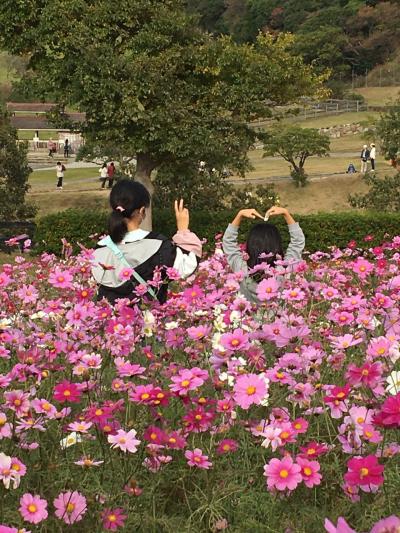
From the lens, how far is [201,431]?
77.6 inches

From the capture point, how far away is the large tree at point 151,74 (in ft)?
47.6

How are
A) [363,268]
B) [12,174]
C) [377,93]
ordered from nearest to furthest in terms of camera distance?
[363,268]
[12,174]
[377,93]

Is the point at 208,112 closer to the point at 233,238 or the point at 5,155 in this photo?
the point at 5,155

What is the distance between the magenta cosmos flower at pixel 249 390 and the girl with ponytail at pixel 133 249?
52.8 inches

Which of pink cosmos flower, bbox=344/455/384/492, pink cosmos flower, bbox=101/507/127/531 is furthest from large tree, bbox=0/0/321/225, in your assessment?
pink cosmos flower, bbox=344/455/384/492

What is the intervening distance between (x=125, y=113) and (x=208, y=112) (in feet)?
5.85

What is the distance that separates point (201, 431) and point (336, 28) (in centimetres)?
7169

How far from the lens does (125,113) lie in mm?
14477

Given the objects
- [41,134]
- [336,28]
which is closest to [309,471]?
[41,134]

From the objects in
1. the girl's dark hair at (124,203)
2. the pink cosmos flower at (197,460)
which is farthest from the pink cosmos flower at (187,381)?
the girl's dark hair at (124,203)

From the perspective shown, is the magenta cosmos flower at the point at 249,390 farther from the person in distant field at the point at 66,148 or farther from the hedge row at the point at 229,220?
the person in distant field at the point at 66,148

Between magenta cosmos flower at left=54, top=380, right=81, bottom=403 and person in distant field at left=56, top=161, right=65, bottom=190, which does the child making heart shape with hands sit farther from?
person in distant field at left=56, top=161, right=65, bottom=190

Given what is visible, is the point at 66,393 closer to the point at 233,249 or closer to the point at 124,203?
the point at 124,203

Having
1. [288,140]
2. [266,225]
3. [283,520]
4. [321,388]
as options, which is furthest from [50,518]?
[288,140]
